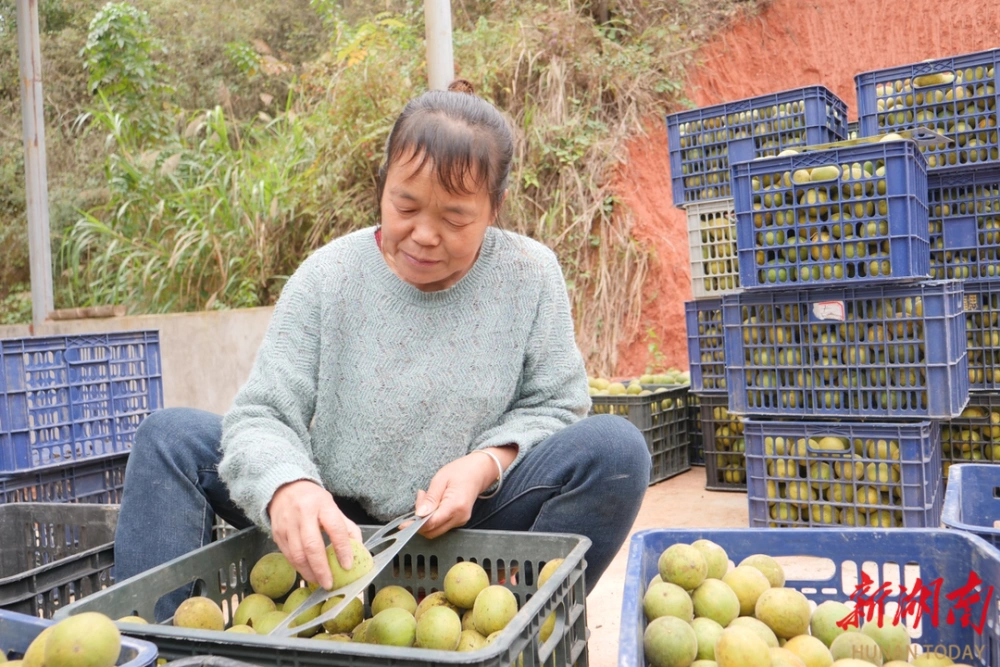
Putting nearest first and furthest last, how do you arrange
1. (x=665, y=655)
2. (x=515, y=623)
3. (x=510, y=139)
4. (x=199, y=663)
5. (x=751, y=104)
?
1. (x=199, y=663)
2. (x=515, y=623)
3. (x=665, y=655)
4. (x=510, y=139)
5. (x=751, y=104)

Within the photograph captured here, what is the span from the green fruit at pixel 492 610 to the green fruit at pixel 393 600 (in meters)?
0.11

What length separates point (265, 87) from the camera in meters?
11.8

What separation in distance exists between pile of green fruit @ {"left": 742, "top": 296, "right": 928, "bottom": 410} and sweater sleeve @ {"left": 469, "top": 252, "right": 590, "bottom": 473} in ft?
4.57

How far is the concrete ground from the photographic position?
2234 mm

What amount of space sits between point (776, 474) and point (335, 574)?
224cm

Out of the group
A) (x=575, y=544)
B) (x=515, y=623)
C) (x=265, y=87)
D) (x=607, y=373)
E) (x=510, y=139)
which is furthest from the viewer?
(x=265, y=87)

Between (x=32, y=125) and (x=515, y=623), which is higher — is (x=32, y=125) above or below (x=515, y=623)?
above

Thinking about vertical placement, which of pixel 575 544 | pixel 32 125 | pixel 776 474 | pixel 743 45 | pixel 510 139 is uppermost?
pixel 743 45

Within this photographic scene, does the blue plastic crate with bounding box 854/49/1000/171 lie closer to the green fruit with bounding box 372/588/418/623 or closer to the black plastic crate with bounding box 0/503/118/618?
the green fruit with bounding box 372/588/418/623

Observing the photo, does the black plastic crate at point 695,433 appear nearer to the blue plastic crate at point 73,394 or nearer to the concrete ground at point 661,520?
the concrete ground at point 661,520

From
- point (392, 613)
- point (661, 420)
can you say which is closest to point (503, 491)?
point (392, 613)

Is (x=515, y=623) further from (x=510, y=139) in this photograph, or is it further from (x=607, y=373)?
(x=607, y=373)

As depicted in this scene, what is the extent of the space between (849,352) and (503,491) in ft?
5.70

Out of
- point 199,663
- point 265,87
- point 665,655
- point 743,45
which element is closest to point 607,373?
point 743,45
